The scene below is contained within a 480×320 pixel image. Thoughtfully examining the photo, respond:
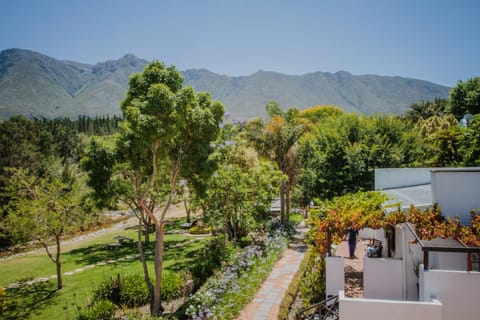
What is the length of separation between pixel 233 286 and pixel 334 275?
3938 mm

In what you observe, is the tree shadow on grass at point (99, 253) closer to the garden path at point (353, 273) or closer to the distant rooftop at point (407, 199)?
the garden path at point (353, 273)

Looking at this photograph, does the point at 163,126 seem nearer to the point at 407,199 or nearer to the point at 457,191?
the point at 457,191

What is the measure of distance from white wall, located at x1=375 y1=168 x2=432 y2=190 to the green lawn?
32.8 feet

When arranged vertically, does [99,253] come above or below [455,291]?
below

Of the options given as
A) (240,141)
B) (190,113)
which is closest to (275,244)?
(240,141)

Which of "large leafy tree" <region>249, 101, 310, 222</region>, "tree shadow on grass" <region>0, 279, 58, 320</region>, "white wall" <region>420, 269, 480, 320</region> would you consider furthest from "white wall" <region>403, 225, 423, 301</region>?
"tree shadow on grass" <region>0, 279, 58, 320</region>

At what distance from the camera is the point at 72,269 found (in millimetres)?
17656

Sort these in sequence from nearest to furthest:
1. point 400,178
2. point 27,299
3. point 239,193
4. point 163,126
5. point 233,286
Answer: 1. point 163,126
2. point 233,286
3. point 27,299
4. point 400,178
5. point 239,193

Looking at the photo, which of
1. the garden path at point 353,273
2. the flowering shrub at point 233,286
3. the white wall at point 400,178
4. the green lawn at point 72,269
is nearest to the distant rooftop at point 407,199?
the white wall at point 400,178

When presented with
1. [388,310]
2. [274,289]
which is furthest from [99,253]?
[388,310]

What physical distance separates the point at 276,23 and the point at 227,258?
24.0 metres

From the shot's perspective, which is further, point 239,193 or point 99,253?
point 99,253

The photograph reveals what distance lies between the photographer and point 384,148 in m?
18.1

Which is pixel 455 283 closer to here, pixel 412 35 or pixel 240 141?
pixel 240 141
